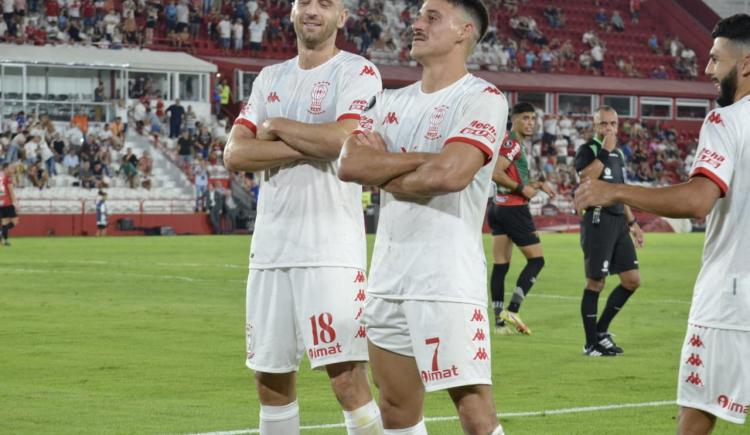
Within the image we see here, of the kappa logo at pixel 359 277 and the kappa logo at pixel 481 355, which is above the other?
the kappa logo at pixel 481 355

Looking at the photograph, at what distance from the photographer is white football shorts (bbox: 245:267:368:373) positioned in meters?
6.22

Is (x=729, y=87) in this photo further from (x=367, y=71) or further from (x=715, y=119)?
(x=367, y=71)

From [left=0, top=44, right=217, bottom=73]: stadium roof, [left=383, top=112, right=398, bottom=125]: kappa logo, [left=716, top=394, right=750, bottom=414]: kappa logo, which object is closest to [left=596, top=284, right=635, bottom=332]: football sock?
[left=716, top=394, right=750, bottom=414]: kappa logo

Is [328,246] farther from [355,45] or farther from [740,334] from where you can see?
[355,45]

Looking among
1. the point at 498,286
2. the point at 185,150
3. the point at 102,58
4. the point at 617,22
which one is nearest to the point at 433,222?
the point at 498,286

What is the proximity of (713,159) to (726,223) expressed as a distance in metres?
0.34

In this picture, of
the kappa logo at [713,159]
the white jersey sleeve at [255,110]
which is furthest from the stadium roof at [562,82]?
the kappa logo at [713,159]

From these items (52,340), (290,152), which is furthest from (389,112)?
(52,340)

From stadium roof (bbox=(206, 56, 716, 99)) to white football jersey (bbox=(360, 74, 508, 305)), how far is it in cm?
4173

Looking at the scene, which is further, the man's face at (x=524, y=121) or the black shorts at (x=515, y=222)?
the black shorts at (x=515, y=222)

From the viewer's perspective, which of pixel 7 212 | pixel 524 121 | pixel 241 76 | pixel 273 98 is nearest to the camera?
pixel 273 98

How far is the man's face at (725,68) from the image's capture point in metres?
5.41

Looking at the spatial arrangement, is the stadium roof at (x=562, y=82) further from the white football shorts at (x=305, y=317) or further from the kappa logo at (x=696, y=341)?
the kappa logo at (x=696, y=341)

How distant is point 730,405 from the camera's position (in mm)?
5328
